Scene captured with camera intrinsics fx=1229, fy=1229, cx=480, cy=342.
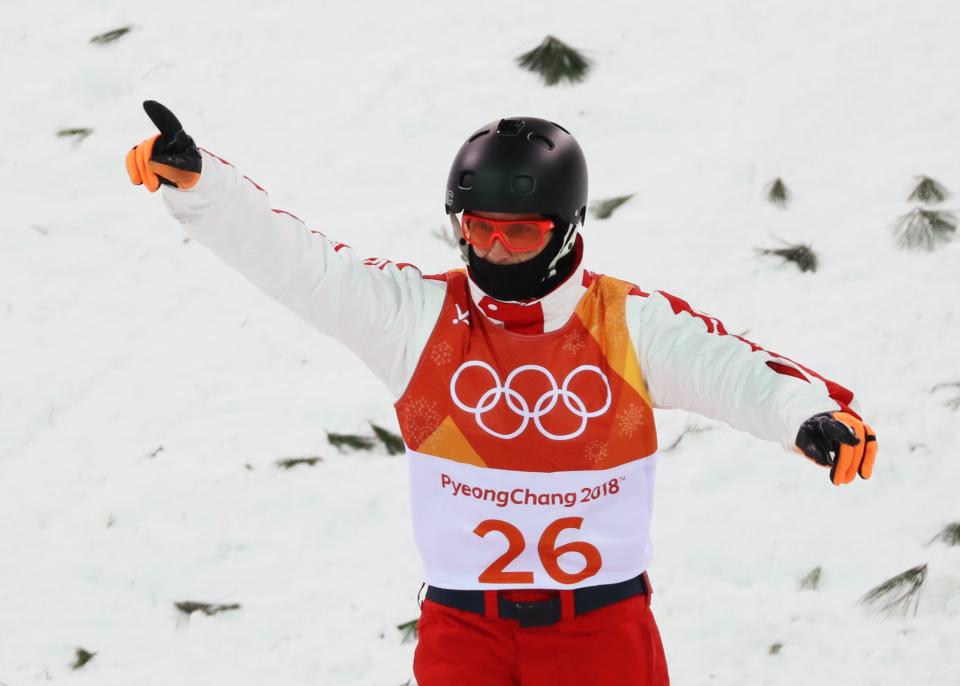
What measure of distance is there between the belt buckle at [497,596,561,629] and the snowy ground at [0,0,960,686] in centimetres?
112

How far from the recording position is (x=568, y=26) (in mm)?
5879

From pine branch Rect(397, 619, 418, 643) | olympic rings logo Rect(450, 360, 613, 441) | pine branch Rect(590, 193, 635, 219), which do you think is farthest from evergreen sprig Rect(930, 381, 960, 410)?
olympic rings logo Rect(450, 360, 613, 441)

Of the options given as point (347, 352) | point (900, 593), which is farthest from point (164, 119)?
point (900, 593)

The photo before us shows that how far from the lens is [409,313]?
281cm

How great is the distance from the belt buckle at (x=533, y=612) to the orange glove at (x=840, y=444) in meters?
0.70

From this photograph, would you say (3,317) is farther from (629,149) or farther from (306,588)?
(629,149)

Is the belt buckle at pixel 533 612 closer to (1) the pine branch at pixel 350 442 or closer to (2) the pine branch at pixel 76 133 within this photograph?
(1) the pine branch at pixel 350 442

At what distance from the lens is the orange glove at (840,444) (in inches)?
89.8

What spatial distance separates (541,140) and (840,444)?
3.13 ft

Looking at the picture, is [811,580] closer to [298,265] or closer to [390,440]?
[390,440]

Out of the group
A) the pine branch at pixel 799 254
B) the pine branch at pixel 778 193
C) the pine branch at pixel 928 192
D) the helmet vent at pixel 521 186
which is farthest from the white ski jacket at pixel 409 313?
the pine branch at pixel 928 192

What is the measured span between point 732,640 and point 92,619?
2.05 metres

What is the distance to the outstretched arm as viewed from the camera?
2.53 metres

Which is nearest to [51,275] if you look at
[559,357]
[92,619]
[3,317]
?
[3,317]
